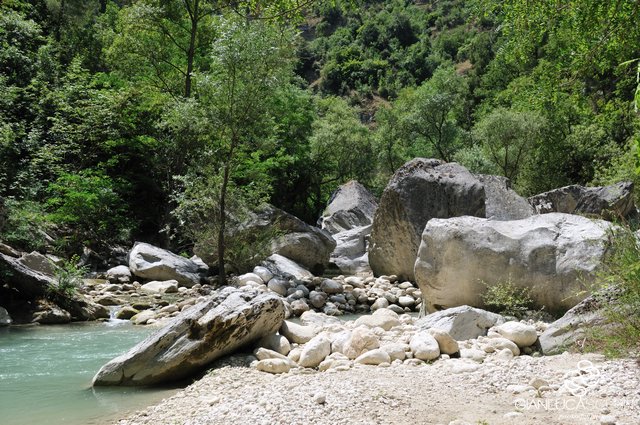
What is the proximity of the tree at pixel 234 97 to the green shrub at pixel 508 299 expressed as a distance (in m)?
8.34

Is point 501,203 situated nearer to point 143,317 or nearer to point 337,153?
point 143,317

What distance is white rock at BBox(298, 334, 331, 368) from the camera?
21.9 ft

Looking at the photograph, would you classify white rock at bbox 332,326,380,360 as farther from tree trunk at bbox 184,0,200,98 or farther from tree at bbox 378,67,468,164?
tree at bbox 378,67,468,164

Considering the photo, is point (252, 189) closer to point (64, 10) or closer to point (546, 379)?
point (546, 379)

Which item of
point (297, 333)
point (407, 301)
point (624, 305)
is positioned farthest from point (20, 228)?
point (624, 305)

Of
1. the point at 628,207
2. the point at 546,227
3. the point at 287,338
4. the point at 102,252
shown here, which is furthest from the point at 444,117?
the point at 287,338

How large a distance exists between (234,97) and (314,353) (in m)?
9.67

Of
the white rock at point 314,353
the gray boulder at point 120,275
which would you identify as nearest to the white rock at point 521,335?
the white rock at point 314,353

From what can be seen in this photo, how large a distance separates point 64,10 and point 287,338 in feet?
102

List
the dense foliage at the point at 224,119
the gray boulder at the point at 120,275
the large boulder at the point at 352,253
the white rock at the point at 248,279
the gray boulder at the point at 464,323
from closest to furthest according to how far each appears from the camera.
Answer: the dense foliage at the point at 224,119
the gray boulder at the point at 464,323
the white rock at the point at 248,279
the gray boulder at the point at 120,275
the large boulder at the point at 352,253

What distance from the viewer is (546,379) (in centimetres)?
Result: 494

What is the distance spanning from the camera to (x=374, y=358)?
20.7 ft

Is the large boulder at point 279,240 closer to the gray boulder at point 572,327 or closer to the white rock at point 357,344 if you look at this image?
the white rock at point 357,344

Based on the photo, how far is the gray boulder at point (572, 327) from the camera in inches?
246
